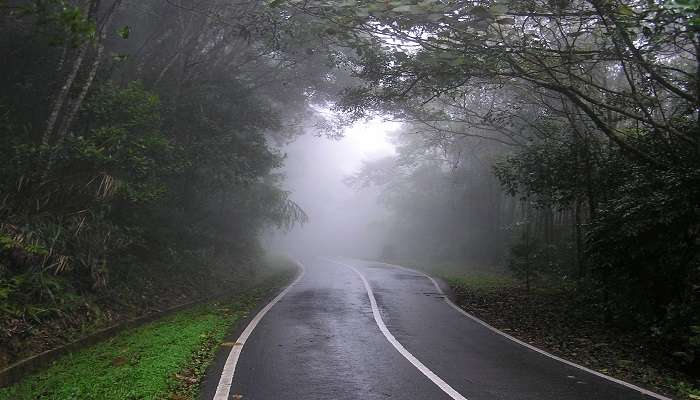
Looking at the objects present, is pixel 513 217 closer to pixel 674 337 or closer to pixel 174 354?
pixel 674 337

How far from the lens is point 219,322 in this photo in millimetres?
10766

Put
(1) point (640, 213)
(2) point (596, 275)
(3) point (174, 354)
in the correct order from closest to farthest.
Answer: (3) point (174, 354), (1) point (640, 213), (2) point (596, 275)

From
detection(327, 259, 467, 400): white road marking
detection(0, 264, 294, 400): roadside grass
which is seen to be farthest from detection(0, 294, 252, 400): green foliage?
detection(327, 259, 467, 400): white road marking

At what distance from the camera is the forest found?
28.7 ft

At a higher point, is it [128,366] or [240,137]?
[240,137]

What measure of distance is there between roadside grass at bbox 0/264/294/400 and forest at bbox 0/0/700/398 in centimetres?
92

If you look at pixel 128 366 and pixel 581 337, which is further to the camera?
pixel 581 337

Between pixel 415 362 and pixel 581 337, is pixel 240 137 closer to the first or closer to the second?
pixel 415 362

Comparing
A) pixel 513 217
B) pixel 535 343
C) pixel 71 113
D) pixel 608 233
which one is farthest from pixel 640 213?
pixel 513 217

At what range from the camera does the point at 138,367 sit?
22.5 feet

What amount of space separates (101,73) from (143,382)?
28.8ft

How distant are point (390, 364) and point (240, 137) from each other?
39.5 ft

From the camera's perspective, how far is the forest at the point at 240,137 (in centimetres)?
874

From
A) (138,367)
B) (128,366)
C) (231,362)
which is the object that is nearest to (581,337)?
(231,362)
